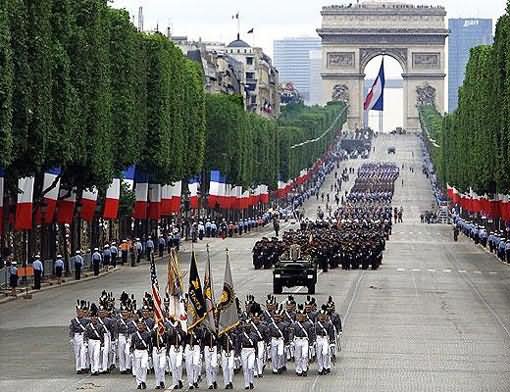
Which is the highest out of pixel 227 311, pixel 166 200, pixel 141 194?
pixel 141 194

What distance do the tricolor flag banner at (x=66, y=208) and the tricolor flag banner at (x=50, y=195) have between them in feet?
3.03

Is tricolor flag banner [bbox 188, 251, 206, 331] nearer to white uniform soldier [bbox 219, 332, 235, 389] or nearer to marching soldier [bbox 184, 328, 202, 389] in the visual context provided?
marching soldier [bbox 184, 328, 202, 389]

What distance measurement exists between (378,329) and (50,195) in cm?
2903

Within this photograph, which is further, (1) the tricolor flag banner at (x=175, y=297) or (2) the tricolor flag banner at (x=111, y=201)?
(2) the tricolor flag banner at (x=111, y=201)

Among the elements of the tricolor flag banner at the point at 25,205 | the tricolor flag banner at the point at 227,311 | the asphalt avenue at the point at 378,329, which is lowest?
the asphalt avenue at the point at 378,329

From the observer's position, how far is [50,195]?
7756cm

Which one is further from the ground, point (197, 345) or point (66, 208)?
point (66, 208)

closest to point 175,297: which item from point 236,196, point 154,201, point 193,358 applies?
point 193,358

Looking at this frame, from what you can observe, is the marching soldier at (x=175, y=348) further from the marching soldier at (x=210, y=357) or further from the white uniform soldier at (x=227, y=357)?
the white uniform soldier at (x=227, y=357)

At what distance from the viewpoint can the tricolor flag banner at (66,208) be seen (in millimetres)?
79875

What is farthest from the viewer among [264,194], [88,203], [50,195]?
[264,194]

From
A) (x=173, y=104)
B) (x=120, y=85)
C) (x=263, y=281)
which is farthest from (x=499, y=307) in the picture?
(x=173, y=104)

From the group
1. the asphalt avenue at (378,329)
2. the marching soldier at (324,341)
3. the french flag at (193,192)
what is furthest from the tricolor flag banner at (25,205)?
the french flag at (193,192)

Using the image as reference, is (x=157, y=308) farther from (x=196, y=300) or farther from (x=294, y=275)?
(x=294, y=275)
